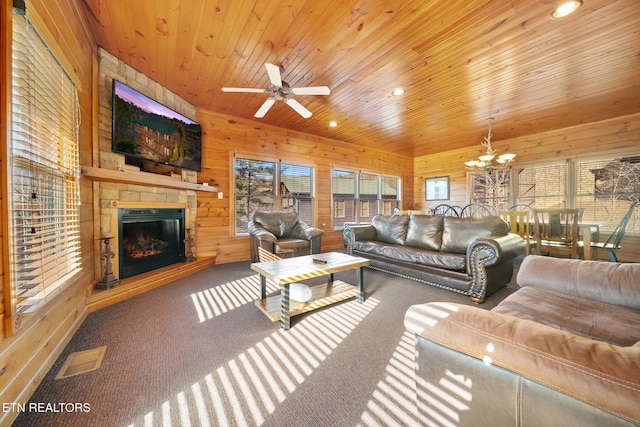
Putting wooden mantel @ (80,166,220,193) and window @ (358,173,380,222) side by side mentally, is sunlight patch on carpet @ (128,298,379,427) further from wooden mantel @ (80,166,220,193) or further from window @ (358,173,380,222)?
window @ (358,173,380,222)

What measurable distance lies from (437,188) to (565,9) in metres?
5.46

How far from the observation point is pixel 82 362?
1.58m

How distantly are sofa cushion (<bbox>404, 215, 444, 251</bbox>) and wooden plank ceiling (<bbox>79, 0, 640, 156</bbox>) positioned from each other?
6.03 ft

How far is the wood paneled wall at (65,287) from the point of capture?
1136 mm

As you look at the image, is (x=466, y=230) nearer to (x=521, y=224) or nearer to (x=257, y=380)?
(x=521, y=224)

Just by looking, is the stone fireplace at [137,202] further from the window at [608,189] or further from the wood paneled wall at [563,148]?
the window at [608,189]

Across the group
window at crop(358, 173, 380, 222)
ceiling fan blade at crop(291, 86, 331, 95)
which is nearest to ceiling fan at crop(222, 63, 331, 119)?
ceiling fan blade at crop(291, 86, 331, 95)

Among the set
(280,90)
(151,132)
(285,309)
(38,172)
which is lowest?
(285,309)

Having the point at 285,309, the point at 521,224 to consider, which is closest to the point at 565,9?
the point at 521,224

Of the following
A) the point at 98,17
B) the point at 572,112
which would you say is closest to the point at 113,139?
the point at 98,17

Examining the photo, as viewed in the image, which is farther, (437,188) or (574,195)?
(437,188)

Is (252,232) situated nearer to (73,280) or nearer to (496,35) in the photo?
(73,280)

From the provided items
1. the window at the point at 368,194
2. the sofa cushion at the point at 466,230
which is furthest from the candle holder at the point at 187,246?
the window at the point at 368,194

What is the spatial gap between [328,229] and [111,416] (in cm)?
478
